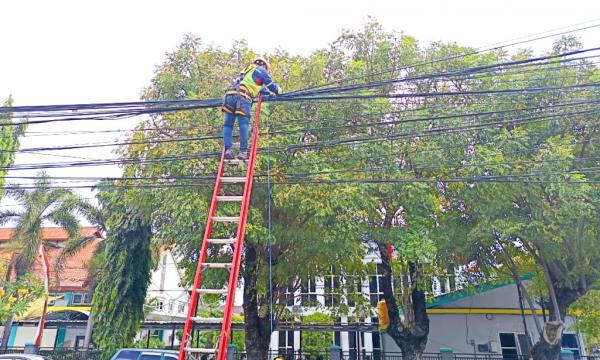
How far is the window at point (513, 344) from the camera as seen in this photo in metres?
16.1

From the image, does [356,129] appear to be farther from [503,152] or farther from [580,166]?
[580,166]

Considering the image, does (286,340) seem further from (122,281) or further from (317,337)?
(122,281)

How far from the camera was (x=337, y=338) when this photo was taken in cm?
2016

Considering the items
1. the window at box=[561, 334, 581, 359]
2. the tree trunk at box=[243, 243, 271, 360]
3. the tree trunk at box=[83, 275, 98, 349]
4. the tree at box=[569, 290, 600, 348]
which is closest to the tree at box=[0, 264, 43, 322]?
the tree trunk at box=[83, 275, 98, 349]

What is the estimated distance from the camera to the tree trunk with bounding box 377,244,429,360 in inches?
518

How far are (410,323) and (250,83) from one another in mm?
10521

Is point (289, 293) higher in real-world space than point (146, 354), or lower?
higher

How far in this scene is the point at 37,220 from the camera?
59.0 ft

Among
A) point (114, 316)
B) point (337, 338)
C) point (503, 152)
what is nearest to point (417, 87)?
point (503, 152)

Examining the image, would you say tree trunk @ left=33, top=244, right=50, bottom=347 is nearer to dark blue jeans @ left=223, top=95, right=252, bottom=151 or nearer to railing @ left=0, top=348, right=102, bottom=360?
railing @ left=0, top=348, right=102, bottom=360

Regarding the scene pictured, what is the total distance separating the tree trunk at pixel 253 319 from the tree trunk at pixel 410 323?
13.0 ft

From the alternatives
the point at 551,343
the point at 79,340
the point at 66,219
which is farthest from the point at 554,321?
the point at 79,340

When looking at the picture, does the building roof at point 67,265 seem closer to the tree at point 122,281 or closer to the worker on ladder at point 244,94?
the tree at point 122,281

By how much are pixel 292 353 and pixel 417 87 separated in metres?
12.4
